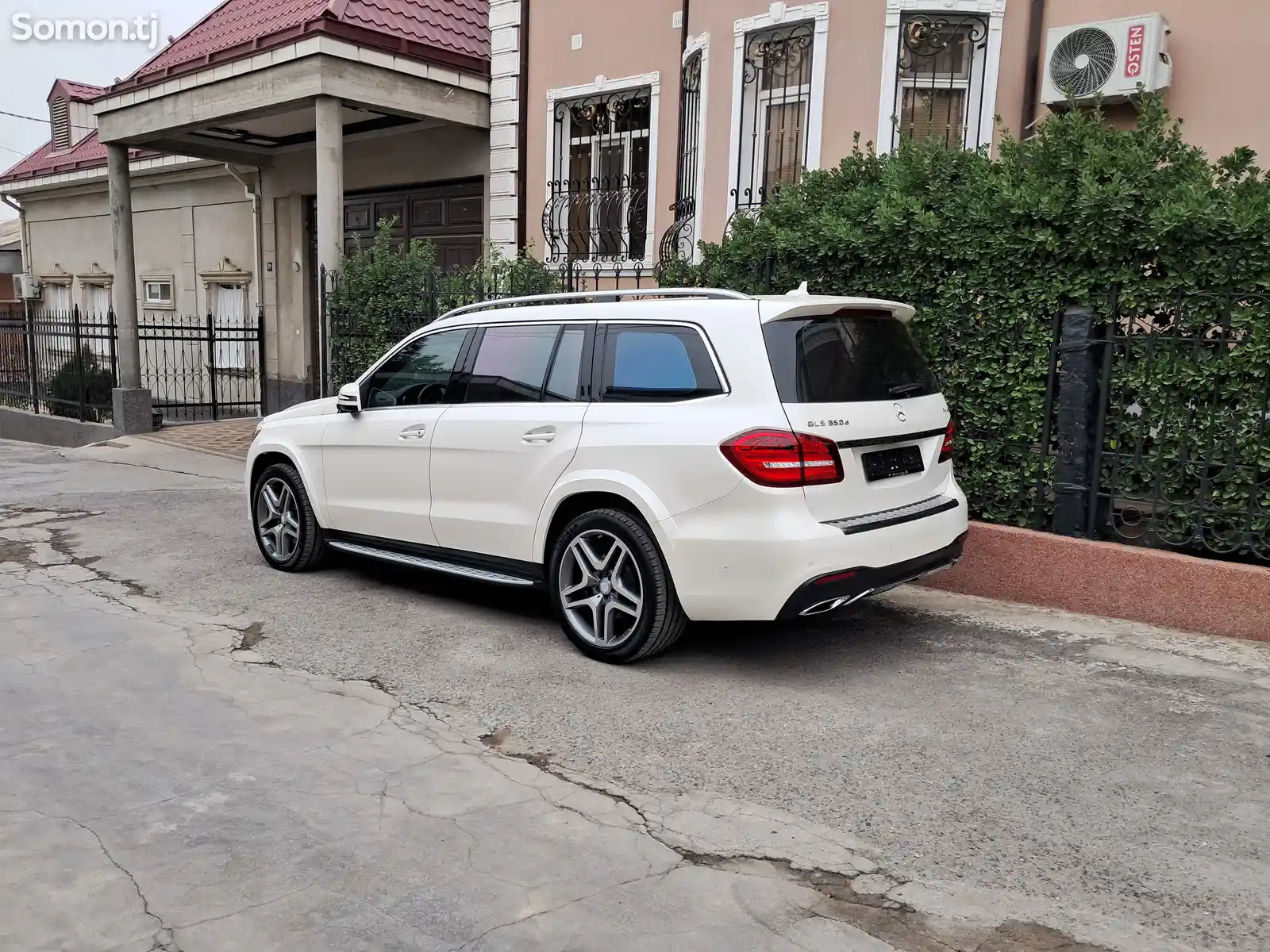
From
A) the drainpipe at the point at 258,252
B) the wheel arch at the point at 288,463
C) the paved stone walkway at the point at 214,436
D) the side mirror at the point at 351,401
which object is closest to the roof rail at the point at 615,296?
the side mirror at the point at 351,401

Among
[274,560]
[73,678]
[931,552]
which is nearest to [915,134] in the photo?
[931,552]

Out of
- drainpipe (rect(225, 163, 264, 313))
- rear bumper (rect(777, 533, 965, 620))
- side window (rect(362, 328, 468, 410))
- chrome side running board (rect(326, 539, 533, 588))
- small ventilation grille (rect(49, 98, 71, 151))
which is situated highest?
small ventilation grille (rect(49, 98, 71, 151))

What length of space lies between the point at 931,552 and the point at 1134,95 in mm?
5038

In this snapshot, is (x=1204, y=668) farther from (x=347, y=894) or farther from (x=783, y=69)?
(x=783, y=69)

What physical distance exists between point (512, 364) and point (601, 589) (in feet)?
4.53

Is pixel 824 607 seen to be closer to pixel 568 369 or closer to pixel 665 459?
pixel 665 459

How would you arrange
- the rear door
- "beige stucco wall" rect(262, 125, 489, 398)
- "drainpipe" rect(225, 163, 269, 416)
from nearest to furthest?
Answer: the rear door < "beige stucco wall" rect(262, 125, 489, 398) < "drainpipe" rect(225, 163, 269, 416)

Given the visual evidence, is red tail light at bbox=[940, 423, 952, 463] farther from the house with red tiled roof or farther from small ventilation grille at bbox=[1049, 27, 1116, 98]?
the house with red tiled roof

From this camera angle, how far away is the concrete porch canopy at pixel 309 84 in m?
11.6

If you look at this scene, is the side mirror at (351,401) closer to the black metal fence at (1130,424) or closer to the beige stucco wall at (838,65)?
the black metal fence at (1130,424)

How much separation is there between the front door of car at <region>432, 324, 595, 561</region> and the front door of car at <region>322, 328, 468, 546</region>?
143 mm

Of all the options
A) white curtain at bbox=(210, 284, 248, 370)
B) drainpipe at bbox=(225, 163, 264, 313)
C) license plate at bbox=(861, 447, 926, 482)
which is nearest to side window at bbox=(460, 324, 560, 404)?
license plate at bbox=(861, 447, 926, 482)

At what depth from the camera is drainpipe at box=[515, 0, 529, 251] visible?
12.7m

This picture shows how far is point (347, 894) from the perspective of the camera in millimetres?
3006
